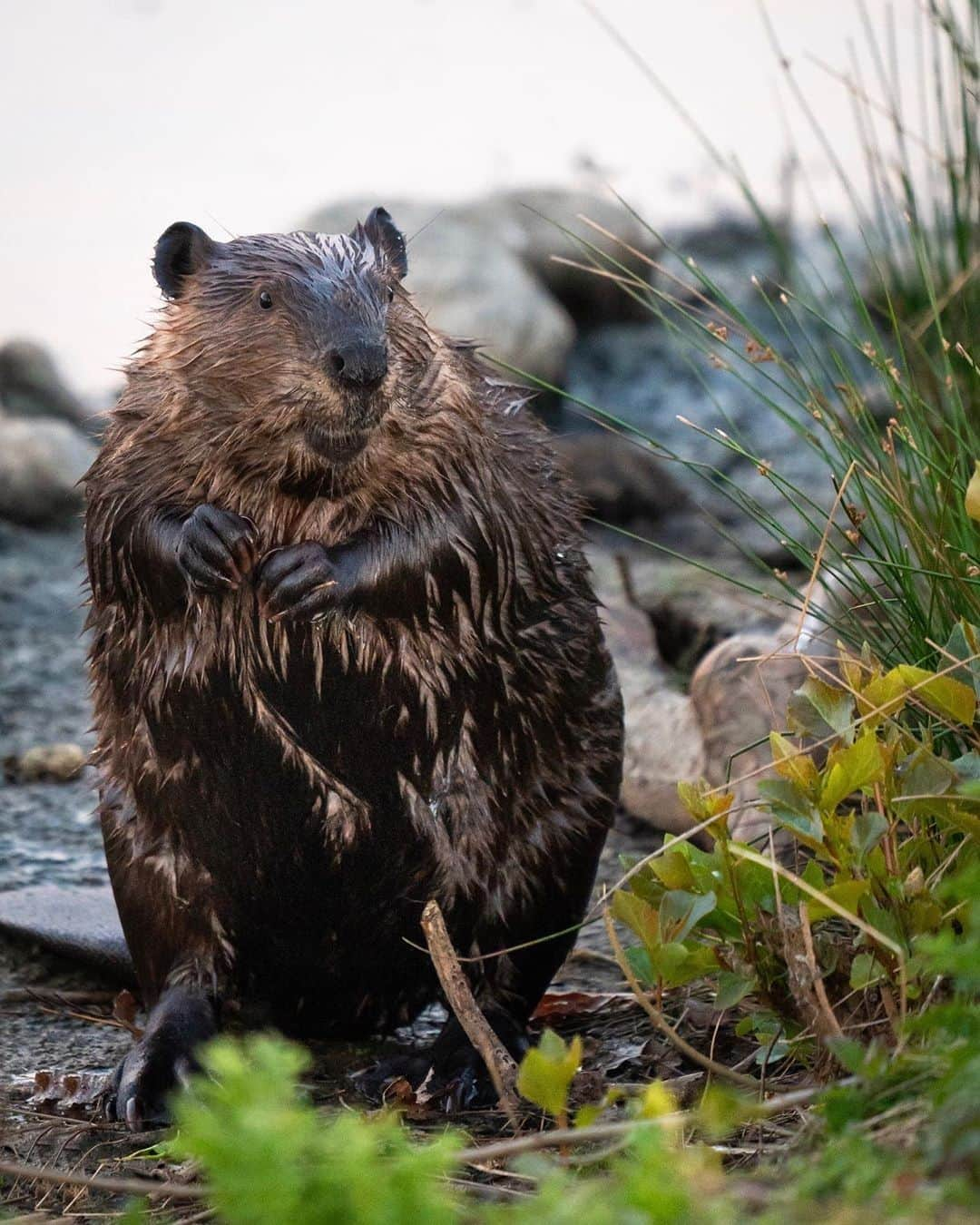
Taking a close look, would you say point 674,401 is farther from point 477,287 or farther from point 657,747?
point 657,747

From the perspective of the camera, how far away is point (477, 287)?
884 cm

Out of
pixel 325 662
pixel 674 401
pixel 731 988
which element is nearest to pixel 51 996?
pixel 325 662

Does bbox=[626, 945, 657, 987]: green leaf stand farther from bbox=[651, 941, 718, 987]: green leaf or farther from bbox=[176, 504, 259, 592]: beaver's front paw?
bbox=[176, 504, 259, 592]: beaver's front paw

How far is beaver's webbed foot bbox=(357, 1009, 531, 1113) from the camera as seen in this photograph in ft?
8.72

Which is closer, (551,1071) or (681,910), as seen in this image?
(551,1071)

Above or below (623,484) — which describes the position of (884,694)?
above

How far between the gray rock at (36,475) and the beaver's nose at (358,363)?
467 centimetres

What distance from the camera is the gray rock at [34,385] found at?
27.3ft

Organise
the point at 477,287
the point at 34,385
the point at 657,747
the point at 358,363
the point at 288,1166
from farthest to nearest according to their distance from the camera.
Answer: the point at 477,287
the point at 34,385
the point at 657,747
the point at 358,363
the point at 288,1166

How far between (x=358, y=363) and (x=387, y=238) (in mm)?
479

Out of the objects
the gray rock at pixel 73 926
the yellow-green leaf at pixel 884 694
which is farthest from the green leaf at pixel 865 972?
the gray rock at pixel 73 926

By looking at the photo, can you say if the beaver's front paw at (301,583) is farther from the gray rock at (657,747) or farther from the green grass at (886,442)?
the gray rock at (657,747)

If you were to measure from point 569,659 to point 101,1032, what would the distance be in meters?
1.07

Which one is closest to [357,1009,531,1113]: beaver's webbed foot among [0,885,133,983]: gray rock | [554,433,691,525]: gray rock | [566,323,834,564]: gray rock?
[0,885,133,983]: gray rock
